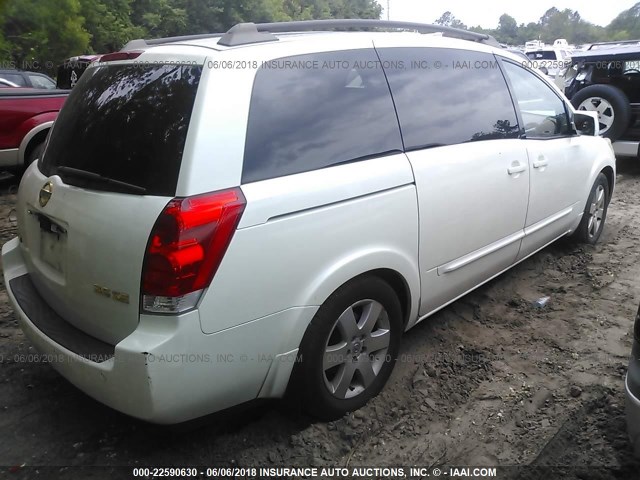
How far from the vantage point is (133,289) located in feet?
6.77

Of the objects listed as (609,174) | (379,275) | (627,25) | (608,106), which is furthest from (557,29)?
(379,275)

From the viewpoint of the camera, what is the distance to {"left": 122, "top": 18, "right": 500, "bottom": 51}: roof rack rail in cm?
242

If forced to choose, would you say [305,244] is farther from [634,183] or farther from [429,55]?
[634,183]

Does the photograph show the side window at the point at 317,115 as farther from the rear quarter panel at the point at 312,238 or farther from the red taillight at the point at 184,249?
the red taillight at the point at 184,249

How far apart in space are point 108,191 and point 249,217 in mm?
602

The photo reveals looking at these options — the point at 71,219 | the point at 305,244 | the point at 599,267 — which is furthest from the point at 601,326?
the point at 71,219

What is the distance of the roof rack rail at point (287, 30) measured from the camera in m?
2.42

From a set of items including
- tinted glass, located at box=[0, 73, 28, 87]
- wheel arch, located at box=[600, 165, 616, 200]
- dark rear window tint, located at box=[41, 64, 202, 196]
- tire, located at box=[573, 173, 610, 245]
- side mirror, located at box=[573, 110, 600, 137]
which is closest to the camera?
dark rear window tint, located at box=[41, 64, 202, 196]

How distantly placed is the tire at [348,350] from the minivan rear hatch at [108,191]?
0.78 metres

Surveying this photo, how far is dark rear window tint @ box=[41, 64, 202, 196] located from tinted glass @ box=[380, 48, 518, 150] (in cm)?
115

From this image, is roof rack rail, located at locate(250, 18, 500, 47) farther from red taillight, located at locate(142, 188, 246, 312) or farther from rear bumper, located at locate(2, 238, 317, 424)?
rear bumper, located at locate(2, 238, 317, 424)

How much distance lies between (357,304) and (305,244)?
48cm

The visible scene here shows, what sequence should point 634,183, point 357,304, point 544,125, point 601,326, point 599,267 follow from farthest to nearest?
point 634,183 < point 599,267 < point 544,125 < point 601,326 < point 357,304

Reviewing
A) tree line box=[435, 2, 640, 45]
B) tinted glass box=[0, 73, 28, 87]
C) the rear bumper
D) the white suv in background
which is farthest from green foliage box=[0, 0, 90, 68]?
tree line box=[435, 2, 640, 45]
